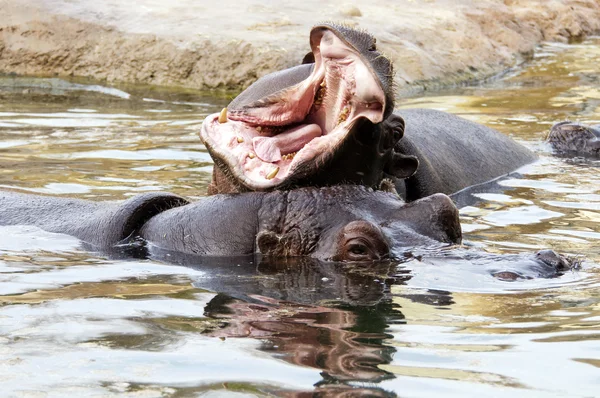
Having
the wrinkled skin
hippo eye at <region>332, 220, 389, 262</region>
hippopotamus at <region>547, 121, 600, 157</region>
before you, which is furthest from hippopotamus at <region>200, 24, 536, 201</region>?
hippopotamus at <region>547, 121, 600, 157</region>

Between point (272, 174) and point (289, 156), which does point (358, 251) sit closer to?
point (272, 174)


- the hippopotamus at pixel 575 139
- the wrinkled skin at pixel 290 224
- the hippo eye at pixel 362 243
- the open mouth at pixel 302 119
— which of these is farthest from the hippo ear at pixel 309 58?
the hippopotamus at pixel 575 139

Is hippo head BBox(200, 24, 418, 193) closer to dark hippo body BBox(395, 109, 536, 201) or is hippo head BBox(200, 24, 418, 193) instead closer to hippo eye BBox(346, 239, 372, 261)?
hippo eye BBox(346, 239, 372, 261)

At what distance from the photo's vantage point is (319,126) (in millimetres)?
4977

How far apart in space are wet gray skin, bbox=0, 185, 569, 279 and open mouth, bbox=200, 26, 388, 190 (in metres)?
0.17

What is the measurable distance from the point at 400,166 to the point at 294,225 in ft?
2.58

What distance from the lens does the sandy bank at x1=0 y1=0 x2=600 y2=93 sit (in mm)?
11586

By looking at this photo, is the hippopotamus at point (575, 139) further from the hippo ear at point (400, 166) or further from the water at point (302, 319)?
the hippo ear at point (400, 166)

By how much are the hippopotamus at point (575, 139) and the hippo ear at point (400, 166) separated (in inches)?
139

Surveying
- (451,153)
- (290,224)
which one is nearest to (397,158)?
(290,224)

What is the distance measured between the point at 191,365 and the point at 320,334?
1.50ft

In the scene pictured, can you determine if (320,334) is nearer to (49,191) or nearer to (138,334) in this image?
(138,334)

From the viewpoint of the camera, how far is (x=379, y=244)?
4215mm

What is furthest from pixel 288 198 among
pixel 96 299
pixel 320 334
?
pixel 320 334
